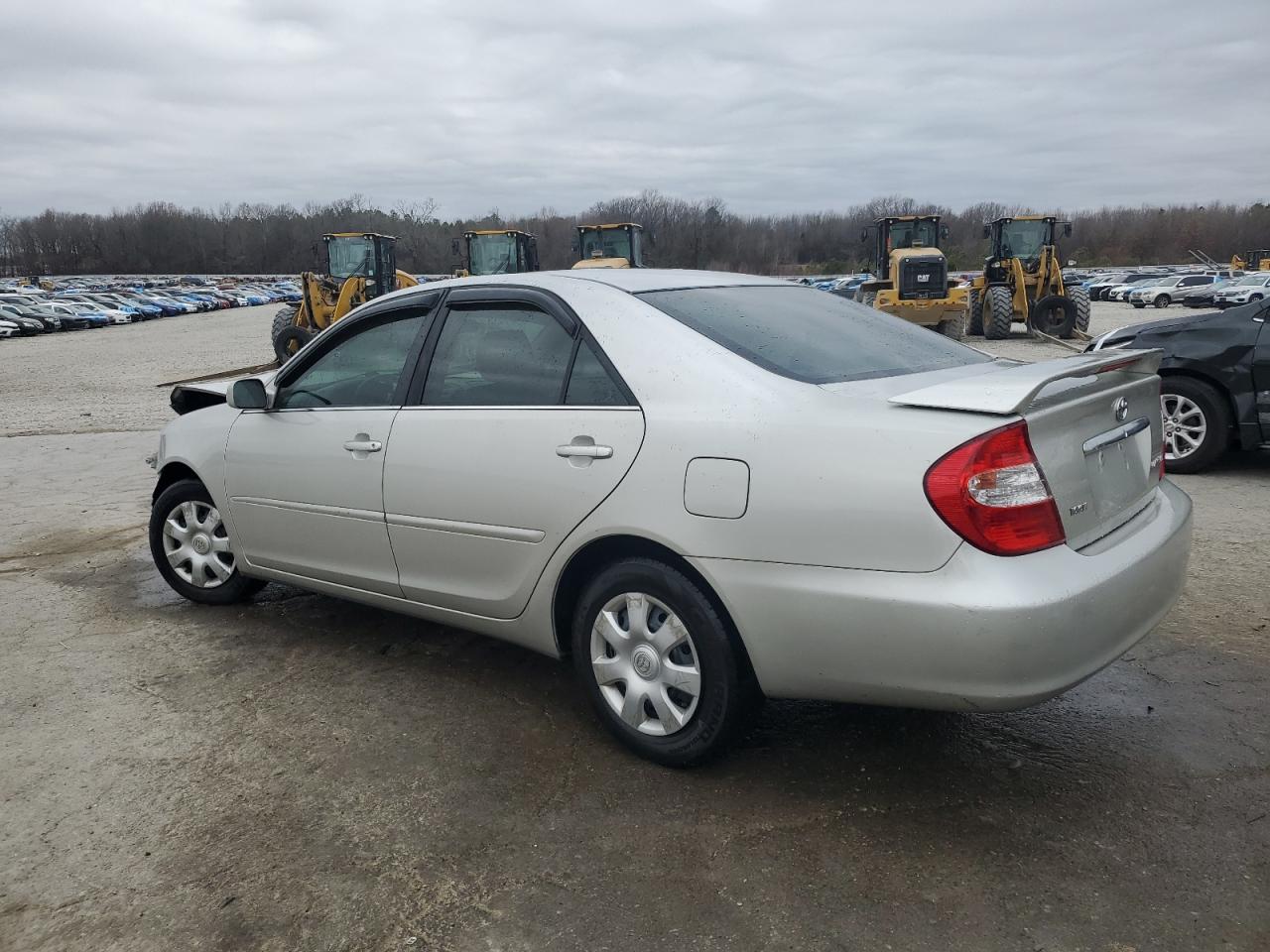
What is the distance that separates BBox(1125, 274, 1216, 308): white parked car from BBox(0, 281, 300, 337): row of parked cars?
44324 mm

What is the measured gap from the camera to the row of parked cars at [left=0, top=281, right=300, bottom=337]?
41.2 meters

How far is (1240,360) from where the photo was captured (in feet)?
22.9

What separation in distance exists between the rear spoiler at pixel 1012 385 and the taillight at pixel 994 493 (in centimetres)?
8

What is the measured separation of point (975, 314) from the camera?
24391 millimetres

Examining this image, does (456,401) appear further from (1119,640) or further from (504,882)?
(1119,640)

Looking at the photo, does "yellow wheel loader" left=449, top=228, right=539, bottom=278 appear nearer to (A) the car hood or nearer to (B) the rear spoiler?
(A) the car hood

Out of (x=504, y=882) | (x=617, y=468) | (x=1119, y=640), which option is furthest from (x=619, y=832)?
(x=1119, y=640)

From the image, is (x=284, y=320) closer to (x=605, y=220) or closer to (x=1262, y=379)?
(x=1262, y=379)

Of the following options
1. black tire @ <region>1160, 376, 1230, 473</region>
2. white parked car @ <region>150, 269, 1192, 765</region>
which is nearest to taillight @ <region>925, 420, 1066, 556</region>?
white parked car @ <region>150, 269, 1192, 765</region>

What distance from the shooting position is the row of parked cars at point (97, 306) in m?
41.2

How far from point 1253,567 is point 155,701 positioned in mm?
5093

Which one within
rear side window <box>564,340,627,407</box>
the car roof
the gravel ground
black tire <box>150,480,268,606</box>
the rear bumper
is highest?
the car roof

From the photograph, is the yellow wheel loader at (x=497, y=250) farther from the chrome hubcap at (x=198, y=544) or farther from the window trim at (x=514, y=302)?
the window trim at (x=514, y=302)

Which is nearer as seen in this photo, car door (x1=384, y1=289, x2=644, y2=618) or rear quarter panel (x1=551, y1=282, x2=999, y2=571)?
rear quarter panel (x1=551, y1=282, x2=999, y2=571)
